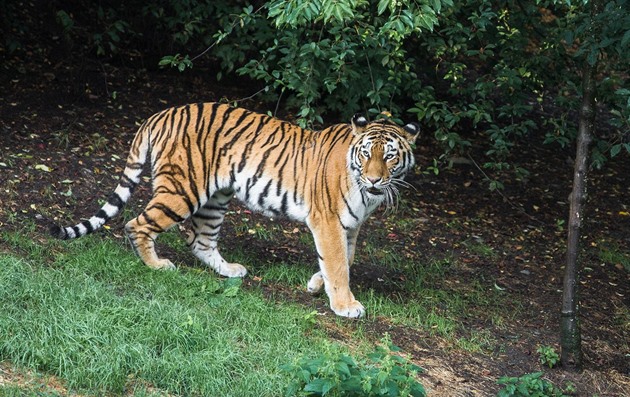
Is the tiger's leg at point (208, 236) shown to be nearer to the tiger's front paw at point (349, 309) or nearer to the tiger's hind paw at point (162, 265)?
the tiger's hind paw at point (162, 265)

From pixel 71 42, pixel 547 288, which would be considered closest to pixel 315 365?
pixel 547 288

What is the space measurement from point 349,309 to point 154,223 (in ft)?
4.87

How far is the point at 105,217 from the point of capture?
676 cm

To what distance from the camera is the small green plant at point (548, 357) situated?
6.40 metres

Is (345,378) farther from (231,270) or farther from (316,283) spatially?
(231,270)

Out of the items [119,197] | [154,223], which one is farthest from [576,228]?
[119,197]

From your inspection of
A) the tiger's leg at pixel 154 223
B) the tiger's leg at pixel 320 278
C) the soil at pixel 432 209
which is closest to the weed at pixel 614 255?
the soil at pixel 432 209

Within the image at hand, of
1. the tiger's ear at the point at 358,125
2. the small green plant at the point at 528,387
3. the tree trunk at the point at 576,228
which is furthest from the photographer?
the tiger's ear at the point at 358,125

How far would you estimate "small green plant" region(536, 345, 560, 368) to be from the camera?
640 cm

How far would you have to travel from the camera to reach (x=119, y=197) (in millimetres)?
6867

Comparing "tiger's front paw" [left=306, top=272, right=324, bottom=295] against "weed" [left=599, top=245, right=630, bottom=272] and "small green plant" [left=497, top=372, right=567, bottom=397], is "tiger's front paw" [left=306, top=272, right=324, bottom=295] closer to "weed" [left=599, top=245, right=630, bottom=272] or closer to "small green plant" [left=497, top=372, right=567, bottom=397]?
"small green plant" [left=497, top=372, right=567, bottom=397]

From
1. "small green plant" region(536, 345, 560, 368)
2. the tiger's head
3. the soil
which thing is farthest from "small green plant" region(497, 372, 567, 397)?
the tiger's head

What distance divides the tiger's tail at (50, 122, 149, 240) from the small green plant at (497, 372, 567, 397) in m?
A: 2.88

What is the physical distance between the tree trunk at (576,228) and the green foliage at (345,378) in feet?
5.43
